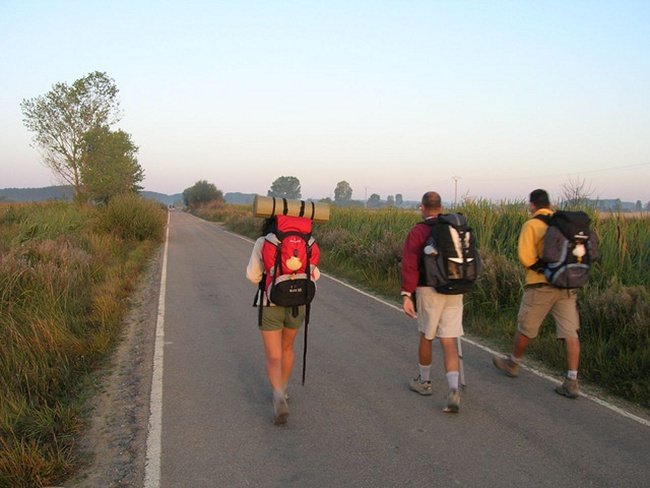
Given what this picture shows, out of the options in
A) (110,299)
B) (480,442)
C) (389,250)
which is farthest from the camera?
(389,250)

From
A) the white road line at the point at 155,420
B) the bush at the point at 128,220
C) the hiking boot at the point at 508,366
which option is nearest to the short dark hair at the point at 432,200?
the hiking boot at the point at 508,366

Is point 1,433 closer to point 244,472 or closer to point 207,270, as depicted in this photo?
point 244,472

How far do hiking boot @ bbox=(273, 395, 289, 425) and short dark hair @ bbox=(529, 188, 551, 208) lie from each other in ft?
10.1

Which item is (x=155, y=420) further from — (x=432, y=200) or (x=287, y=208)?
(x=432, y=200)

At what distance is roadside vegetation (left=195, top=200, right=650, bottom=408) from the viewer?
545cm

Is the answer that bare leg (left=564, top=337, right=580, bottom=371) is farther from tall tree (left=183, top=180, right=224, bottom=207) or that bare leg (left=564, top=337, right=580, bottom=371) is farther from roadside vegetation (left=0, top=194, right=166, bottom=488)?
tall tree (left=183, top=180, right=224, bottom=207)

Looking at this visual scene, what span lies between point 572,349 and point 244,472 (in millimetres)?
3306

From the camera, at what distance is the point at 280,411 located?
13.4 feet

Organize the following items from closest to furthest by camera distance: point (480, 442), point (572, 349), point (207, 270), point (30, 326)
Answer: point (480, 442), point (572, 349), point (30, 326), point (207, 270)

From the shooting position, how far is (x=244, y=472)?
11.1 ft

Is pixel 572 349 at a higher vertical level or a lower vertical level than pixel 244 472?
higher

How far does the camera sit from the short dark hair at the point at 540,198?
4.92m

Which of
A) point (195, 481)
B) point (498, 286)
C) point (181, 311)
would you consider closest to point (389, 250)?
point (498, 286)

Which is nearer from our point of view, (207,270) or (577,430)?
(577,430)
